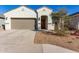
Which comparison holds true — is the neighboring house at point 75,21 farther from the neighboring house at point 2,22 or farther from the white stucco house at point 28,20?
the neighboring house at point 2,22

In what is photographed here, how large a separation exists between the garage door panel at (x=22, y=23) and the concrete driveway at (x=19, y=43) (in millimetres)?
426

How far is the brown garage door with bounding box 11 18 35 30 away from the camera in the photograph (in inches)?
415

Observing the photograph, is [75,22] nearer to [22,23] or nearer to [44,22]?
[44,22]

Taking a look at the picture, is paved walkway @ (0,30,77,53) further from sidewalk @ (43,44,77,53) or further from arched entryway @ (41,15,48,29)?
arched entryway @ (41,15,48,29)

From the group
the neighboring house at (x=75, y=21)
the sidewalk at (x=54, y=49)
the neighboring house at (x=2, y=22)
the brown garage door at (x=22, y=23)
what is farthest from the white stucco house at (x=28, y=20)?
the sidewalk at (x=54, y=49)

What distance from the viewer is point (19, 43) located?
8.25m

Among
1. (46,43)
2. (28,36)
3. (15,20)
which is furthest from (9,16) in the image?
(46,43)

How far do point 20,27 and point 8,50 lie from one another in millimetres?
3558

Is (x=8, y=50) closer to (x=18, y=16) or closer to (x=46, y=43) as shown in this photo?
(x=46, y=43)

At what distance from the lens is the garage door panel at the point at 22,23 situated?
34.5 feet

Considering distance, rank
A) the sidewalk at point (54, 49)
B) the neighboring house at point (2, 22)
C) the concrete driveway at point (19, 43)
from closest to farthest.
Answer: the sidewalk at point (54, 49)
the concrete driveway at point (19, 43)
the neighboring house at point (2, 22)

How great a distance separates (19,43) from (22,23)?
2893 mm

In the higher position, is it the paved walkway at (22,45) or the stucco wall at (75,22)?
the stucco wall at (75,22)

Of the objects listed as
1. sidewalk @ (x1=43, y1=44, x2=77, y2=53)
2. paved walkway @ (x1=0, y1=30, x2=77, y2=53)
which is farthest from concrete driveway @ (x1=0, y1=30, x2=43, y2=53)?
sidewalk @ (x1=43, y1=44, x2=77, y2=53)
